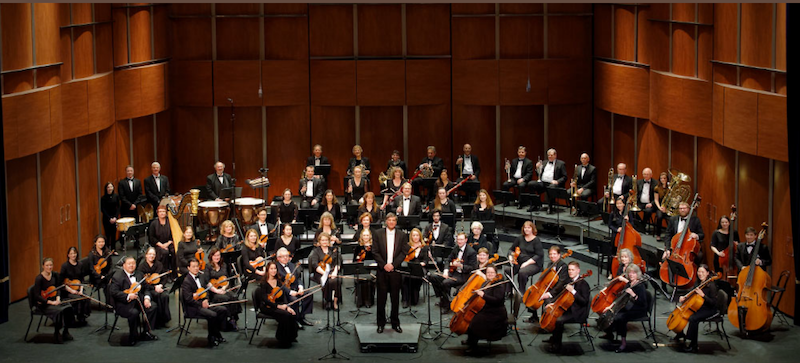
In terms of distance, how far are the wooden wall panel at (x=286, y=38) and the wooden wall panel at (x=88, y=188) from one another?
4102 mm

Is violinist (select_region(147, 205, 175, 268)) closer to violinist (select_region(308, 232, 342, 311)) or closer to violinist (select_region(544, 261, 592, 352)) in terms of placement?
violinist (select_region(308, 232, 342, 311))

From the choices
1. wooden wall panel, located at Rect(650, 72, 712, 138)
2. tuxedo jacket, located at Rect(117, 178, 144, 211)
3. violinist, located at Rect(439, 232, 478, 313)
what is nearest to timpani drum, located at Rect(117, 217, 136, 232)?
tuxedo jacket, located at Rect(117, 178, 144, 211)

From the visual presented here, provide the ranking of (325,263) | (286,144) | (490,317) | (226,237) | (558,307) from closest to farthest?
(490,317)
(558,307)
(325,263)
(226,237)
(286,144)

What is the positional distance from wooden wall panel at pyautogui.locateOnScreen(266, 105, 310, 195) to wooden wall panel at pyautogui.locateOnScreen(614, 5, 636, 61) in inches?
219

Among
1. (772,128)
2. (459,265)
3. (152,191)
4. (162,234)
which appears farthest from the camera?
(152,191)

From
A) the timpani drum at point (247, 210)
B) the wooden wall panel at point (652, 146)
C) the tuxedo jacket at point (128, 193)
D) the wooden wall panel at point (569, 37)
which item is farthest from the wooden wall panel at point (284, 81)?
the wooden wall panel at point (652, 146)

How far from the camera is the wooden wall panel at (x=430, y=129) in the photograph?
60.6 feet

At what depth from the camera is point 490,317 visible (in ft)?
36.5

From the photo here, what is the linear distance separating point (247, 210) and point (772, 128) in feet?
25.5

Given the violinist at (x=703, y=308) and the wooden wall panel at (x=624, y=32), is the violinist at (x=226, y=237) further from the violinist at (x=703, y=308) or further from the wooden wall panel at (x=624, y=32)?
the wooden wall panel at (x=624, y=32)

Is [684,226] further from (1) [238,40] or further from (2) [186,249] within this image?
(1) [238,40]

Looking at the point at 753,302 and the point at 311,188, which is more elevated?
the point at 311,188

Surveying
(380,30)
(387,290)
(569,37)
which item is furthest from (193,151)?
(387,290)

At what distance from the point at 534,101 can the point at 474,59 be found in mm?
1332
